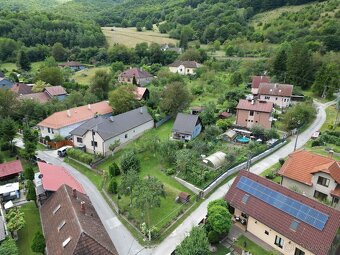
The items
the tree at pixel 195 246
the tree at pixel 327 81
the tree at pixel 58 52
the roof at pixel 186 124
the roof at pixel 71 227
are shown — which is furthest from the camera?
the tree at pixel 58 52

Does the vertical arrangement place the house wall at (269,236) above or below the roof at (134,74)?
below

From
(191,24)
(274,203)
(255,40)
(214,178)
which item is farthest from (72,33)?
(274,203)

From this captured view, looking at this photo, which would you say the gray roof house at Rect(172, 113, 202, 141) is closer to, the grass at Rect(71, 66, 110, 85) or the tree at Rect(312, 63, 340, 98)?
the tree at Rect(312, 63, 340, 98)

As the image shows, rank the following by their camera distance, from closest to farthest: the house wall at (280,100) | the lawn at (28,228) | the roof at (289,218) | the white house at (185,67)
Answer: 1. the roof at (289,218)
2. the lawn at (28,228)
3. the house wall at (280,100)
4. the white house at (185,67)

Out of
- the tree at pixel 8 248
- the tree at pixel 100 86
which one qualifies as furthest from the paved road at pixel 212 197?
the tree at pixel 100 86

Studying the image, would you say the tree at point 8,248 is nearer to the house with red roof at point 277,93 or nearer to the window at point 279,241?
the window at point 279,241

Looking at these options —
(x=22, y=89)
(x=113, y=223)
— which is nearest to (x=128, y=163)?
(x=113, y=223)
